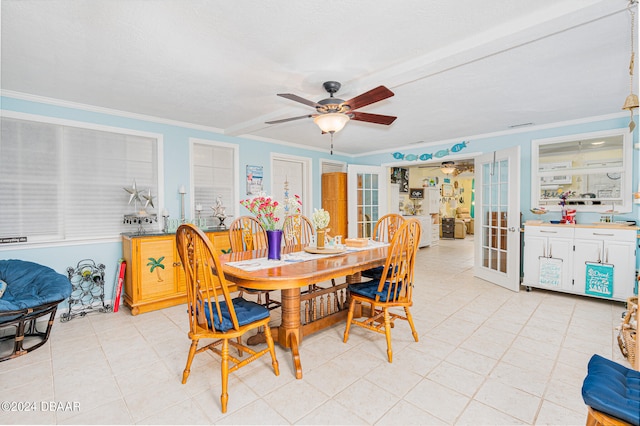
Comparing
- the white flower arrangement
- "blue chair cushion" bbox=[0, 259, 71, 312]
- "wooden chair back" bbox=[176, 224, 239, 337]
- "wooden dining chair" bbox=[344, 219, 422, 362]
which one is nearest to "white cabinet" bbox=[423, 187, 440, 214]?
"wooden dining chair" bbox=[344, 219, 422, 362]

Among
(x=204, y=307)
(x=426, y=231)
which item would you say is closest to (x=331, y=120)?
(x=204, y=307)

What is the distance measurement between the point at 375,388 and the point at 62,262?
3.54 meters

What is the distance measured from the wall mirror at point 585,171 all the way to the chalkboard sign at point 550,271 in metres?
0.81

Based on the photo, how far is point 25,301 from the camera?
238 centimetres

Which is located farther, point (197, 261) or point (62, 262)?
point (62, 262)

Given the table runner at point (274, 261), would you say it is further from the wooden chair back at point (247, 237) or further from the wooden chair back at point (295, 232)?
the wooden chair back at point (247, 237)

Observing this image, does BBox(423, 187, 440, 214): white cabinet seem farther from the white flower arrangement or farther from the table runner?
the white flower arrangement

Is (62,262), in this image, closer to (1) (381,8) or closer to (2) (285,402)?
(2) (285,402)

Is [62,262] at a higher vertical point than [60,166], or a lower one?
lower

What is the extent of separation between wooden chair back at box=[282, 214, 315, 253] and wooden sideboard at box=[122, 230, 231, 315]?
1402 mm

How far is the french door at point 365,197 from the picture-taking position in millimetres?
5883

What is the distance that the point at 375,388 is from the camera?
77.0 inches

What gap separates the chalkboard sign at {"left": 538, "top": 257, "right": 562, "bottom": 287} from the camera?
12.7 ft

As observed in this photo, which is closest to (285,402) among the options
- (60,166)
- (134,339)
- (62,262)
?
(134,339)
